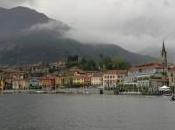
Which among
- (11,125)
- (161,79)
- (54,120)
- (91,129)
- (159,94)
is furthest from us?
(161,79)

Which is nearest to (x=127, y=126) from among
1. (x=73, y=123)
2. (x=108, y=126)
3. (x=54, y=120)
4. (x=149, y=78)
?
(x=108, y=126)

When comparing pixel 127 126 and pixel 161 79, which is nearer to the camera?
pixel 127 126

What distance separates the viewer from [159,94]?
541ft

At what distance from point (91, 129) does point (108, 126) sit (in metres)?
3.40

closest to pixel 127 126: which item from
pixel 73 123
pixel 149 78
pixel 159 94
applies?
pixel 73 123

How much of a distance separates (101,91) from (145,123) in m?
137

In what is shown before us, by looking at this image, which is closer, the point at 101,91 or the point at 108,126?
the point at 108,126

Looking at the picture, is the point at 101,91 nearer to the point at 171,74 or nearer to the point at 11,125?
the point at 171,74

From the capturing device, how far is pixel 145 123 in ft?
190

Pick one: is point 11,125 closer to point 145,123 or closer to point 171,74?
point 145,123

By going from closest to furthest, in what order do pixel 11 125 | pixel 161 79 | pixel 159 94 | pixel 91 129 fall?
pixel 91 129 → pixel 11 125 → pixel 159 94 → pixel 161 79

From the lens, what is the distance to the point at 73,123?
5841 cm

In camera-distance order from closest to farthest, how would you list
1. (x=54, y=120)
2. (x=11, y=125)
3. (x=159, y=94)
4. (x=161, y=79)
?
(x=11, y=125) → (x=54, y=120) → (x=159, y=94) → (x=161, y=79)

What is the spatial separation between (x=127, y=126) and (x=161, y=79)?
139370mm
